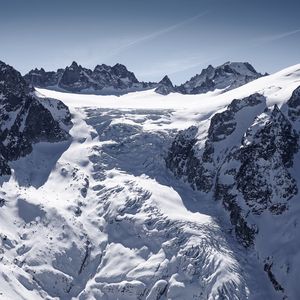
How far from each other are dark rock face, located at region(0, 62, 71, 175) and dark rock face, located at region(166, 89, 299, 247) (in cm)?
4132

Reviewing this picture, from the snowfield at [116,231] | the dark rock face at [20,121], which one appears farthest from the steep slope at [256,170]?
the dark rock face at [20,121]

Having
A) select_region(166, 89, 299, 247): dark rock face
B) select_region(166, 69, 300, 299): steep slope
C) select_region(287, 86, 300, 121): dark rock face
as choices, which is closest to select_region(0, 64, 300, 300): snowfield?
select_region(166, 69, 300, 299): steep slope

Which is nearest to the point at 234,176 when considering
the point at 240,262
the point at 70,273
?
the point at 240,262

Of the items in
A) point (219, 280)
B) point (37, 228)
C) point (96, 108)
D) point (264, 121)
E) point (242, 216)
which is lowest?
point (219, 280)

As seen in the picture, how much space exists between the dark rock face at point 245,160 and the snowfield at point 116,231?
12.0ft

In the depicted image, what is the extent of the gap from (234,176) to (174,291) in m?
40.3

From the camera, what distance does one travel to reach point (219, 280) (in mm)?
107562

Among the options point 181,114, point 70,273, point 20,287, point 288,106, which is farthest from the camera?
point 181,114

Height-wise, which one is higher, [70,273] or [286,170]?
[286,170]

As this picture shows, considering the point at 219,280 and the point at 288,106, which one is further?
the point at 288,106

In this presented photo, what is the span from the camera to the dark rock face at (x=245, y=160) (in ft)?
419

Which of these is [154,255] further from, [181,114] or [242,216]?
[181,114]

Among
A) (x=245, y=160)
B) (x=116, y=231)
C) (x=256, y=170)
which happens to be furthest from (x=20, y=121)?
(x=256, y=170)

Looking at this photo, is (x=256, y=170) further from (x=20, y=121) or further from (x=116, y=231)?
(x=20, y=121)
